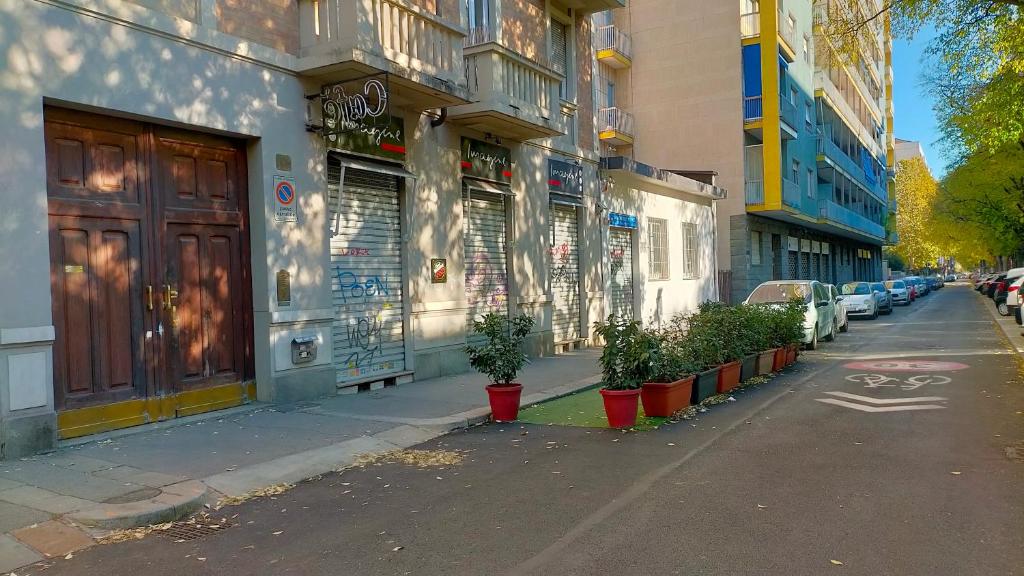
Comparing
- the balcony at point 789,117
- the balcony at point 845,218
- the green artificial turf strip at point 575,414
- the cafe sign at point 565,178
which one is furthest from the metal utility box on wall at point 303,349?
the balcony at point 845,218

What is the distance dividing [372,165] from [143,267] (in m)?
3.81

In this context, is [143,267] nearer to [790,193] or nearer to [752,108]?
[752,108]

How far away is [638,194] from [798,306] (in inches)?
264

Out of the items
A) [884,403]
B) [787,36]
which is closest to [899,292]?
[787,36]

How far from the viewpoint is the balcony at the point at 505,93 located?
13086 millimetres

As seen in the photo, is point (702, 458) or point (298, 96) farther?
point (298, 96)

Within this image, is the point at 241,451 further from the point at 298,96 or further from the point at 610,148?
the point at 610,148

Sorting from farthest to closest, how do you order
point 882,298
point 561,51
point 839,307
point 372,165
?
point 882,298 → point 839,307 → point 561,51 → point 372,165

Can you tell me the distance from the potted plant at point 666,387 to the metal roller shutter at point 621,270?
959cm

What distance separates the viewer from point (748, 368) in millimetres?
12070

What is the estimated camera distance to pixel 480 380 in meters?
12.3

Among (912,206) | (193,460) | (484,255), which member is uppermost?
(912,206)

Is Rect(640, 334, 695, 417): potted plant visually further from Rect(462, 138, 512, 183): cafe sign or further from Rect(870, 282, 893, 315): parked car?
Rect(870, 282, 893, 315): parked car

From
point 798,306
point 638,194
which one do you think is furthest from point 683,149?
point 798,306
